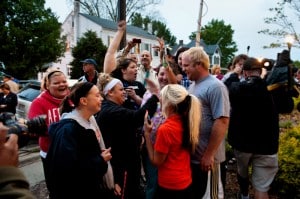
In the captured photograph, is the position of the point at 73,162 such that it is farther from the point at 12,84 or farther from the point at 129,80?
the point at 12,84

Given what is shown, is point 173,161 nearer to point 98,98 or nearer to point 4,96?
point 98,98

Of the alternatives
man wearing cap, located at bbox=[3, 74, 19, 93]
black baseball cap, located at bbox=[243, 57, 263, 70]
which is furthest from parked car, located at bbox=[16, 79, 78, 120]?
black baseball cap, located at bbox=[243, 57, 263, 70]

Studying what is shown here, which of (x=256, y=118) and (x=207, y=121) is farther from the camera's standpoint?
(x=256, y=118)

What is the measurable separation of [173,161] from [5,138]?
→ 1997 millimetres

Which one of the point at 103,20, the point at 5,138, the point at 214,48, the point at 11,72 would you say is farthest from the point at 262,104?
the point at 214,48

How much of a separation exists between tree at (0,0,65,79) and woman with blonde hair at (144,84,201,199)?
31.4 meters

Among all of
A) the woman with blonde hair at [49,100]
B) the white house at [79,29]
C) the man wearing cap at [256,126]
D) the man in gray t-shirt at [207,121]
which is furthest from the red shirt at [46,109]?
the white house at [79,29]

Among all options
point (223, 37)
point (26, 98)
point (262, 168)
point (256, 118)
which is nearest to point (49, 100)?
point (256, 118)

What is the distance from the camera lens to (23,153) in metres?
7.56

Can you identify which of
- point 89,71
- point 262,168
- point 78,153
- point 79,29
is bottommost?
point 262,168

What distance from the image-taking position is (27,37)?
3353 cm

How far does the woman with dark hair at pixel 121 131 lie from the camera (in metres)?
3.35

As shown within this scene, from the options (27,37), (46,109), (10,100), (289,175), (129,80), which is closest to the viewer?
(46,109)

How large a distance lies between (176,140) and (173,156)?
18 cm
